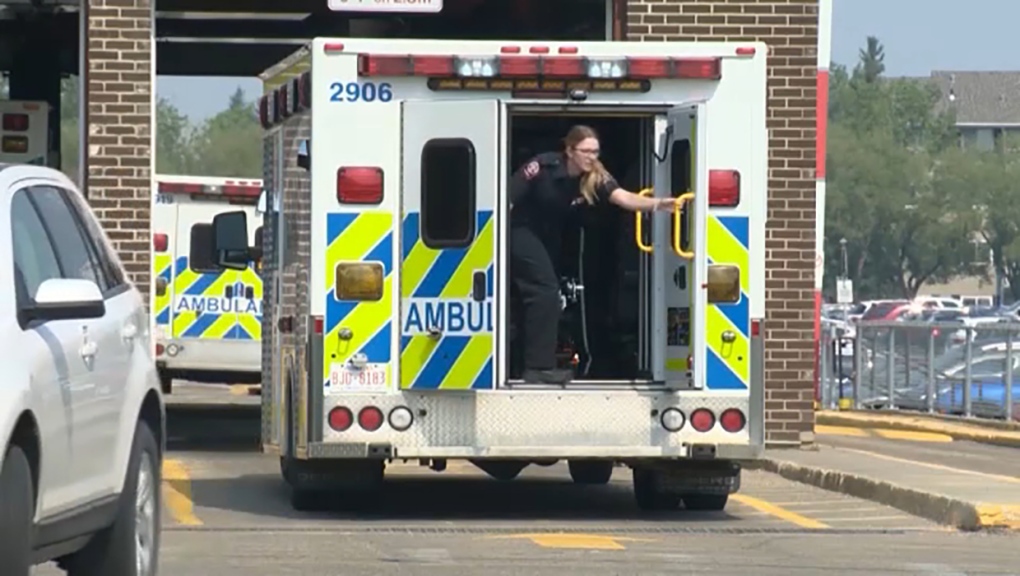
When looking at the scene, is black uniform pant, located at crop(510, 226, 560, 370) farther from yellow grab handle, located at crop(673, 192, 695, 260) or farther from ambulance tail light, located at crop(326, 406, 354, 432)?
ambulance tail light, located at crop(326, 406, 354, 432)

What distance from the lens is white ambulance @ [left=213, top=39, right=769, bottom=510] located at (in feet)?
40.3

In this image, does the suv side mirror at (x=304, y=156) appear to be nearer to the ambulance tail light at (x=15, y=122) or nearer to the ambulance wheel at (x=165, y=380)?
the ambulance tail light at (x=15, y=122)

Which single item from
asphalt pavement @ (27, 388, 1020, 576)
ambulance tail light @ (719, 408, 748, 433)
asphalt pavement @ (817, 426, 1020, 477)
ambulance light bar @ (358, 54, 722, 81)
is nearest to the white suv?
asphalt pavement @ (27, 388, 1020, 576)

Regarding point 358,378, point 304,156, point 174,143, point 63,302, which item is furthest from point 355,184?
point 174,143

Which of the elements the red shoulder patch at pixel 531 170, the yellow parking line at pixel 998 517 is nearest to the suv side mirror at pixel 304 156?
the red shoulder patch at pixel 531 170

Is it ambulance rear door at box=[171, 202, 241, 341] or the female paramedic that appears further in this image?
ambulance rear door at box=[171, 202, 241, 341]

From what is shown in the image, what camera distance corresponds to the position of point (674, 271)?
1266 centimetres

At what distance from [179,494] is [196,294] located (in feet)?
32.2

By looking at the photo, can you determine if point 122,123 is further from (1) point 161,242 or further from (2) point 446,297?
(1) point 161,242

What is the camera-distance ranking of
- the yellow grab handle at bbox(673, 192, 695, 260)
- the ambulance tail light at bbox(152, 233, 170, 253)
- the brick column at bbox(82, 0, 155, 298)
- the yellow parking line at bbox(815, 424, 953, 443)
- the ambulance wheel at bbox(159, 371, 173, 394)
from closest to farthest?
the yellow grab handle at bbox(673, 192, 695, 260), the brick column at bbox(82, 0, 155, 298), the yellow parking line at bbox(815, 424, 953, 443), the ambulance tail light at bbox(152, 233, 170, 253), the ambulance wheel at bbox(159, 371, 173, 394)

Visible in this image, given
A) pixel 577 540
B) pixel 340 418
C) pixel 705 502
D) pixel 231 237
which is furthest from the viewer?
pixel 231 237

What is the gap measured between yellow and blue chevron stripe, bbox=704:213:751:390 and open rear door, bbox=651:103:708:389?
7 cm

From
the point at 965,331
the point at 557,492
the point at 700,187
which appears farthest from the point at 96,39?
the point at 965,331

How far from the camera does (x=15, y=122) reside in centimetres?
2161
